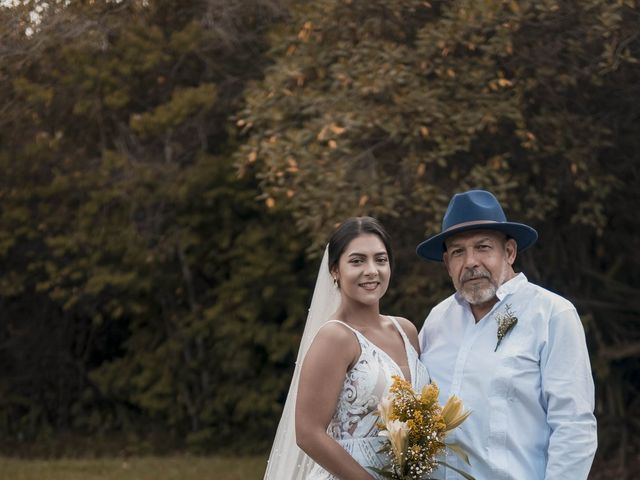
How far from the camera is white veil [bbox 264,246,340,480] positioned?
4.83 meters

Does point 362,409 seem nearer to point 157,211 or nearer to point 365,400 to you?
point 365,400

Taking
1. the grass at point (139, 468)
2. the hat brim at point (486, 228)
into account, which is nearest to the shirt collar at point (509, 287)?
the hat brim at point (486, 228)

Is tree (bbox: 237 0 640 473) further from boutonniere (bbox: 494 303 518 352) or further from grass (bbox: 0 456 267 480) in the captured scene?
boutonniere (bbox: 494 303 518 352)

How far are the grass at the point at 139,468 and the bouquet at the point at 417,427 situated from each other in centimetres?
779

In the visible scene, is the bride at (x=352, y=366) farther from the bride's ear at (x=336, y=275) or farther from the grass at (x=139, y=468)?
the grass at (x=139, y=468)

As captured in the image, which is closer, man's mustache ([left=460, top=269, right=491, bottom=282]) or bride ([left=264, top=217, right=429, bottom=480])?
bride ([left=264, top=217, right=429, bottom=480])

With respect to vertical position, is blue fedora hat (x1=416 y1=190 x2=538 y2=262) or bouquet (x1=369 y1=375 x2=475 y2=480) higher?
blue fedora hat (x1=416 y1=190 x2=538 y2=262)

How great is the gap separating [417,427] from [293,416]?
0.93 m

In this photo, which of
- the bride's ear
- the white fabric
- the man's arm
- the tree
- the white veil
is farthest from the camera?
the tree

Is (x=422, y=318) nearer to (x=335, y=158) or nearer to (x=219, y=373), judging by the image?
(x=335, y=158)

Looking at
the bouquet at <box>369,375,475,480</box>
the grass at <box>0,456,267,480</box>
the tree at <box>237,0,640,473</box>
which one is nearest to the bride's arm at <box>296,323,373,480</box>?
the bouquet at <box>369,375,475,480</box>

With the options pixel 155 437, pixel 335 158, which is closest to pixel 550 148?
pixel 335 158

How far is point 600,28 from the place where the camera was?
8.77m

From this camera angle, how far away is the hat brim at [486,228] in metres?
4.46
